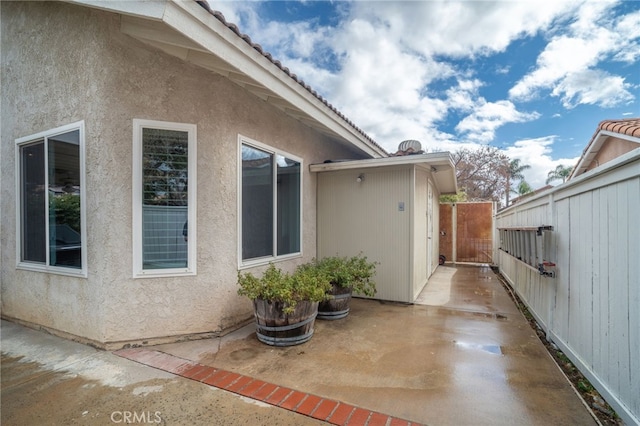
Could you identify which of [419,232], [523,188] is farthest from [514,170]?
[419,232]

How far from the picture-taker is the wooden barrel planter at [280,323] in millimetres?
3930

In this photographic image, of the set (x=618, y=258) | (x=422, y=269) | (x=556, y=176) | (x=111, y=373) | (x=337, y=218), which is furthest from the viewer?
(x=556, y=176)

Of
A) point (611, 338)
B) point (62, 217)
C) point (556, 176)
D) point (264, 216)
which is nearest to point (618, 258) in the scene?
point (611, 338)

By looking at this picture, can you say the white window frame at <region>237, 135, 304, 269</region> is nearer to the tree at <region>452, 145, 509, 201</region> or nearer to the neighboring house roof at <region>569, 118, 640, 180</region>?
the neighboring house roof at <region>569, 118, 640, 180</region>

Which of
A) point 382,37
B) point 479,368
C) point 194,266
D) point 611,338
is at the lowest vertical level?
point 479,368

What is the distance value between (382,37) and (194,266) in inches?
297

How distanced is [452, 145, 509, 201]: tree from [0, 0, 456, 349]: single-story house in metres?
23.9

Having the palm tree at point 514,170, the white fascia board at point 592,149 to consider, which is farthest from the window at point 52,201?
the palm tree at point 514,170

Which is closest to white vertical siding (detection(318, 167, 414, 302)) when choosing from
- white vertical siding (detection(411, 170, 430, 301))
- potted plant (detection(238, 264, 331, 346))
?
white vertical siding (detection(411, 170, 430, 301))

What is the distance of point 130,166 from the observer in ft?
12.6

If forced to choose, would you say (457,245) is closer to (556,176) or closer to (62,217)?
(62,217)

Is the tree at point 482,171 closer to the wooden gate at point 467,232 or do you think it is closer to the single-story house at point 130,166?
the wooden gate at point 467,232

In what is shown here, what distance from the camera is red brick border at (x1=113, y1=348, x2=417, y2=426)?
8.07ft

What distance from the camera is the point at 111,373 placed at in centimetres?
323
